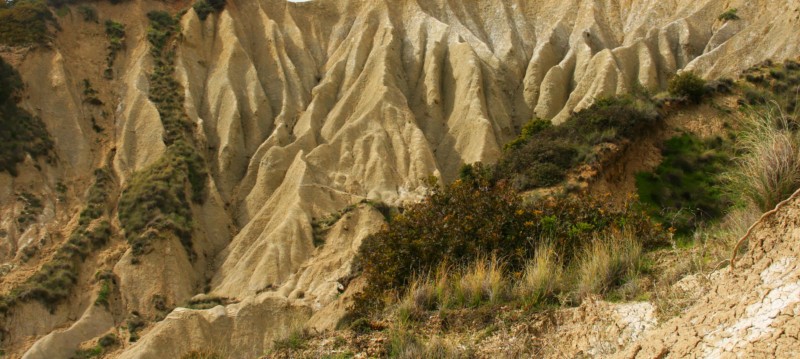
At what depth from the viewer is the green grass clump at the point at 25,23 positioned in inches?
2002

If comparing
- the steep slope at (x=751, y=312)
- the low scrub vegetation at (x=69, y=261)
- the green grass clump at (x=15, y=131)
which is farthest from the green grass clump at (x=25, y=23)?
the steep slope at (x=751, y=312)

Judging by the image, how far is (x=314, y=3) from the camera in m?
63.8

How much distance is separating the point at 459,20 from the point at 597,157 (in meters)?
41.9

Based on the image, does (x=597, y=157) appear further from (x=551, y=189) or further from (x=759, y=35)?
(x=759, y=35)

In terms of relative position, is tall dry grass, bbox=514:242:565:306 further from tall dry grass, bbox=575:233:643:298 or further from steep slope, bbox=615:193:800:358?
Answer: steep slope, bbox=615:193:800:358

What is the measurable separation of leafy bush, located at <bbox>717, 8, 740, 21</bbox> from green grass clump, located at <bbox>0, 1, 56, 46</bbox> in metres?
45.0

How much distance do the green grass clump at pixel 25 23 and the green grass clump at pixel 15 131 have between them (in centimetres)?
274

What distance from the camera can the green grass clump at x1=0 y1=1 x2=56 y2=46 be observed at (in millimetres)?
50844

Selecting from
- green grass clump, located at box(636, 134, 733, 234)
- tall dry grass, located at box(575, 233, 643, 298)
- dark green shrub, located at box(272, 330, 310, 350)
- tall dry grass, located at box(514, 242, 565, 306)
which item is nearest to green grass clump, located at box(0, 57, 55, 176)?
green grass clump, located at box(636, 134, 733, 234)

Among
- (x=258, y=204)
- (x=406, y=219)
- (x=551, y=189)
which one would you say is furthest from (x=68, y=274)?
(x=406, y=219)

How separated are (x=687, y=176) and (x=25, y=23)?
45.7 meters

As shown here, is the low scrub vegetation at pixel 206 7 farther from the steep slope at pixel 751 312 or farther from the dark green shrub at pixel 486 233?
the steep slope at pixel 751 312

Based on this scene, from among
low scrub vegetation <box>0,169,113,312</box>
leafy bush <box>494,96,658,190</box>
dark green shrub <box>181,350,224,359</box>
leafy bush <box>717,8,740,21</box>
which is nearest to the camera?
dark green shrub <box>181,350,224,359</box>

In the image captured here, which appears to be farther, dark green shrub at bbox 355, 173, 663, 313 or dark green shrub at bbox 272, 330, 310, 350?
dark green shrub at bbox 355, 173, 663, 313
